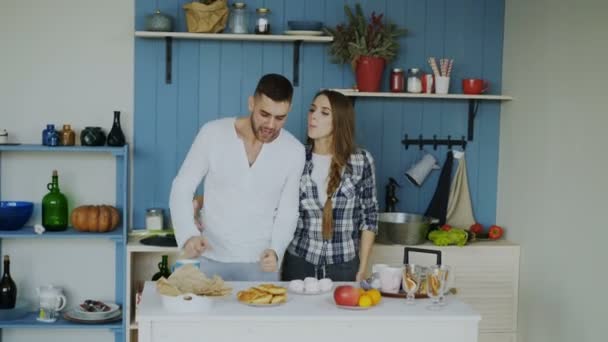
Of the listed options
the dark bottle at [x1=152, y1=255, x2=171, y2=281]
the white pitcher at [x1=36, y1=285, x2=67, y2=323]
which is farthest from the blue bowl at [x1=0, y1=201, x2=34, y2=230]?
the dark bottle at [x1=152, y1=255, x2=171, y2=281]

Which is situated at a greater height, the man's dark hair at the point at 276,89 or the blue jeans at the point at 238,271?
the man's dark hair at the point at 276,89

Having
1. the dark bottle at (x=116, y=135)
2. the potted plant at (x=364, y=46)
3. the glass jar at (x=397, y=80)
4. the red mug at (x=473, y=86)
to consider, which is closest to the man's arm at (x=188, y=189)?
the dark bottle at (x=116, y=135)

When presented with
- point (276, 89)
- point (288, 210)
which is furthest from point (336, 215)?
point (276, 89)

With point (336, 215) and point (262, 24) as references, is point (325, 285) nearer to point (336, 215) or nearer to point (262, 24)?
point (336, 215)

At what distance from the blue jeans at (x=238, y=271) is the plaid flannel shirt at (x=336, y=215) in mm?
344

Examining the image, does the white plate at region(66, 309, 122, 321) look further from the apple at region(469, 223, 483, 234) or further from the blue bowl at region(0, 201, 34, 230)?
the apple at region(469, 223, 483, 234)

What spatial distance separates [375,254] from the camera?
14.5ft

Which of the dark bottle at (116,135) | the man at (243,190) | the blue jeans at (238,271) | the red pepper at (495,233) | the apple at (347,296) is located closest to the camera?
the apple at (347,296)

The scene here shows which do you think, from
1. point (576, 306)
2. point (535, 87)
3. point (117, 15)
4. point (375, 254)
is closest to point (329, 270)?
point (375, 254)

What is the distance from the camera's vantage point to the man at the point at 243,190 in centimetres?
328

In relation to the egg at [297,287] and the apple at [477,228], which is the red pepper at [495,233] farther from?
the egg at [297,287]

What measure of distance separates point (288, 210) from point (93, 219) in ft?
4.67

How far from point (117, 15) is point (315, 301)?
2337 mm

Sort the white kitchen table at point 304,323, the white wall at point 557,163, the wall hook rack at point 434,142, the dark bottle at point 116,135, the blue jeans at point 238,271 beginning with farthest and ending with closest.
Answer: the wall hook rack at point 434,142
the dark bottle at point 116,135
the white wall at point 557,163
the blue jeans at point 238,271
the white kitchen table at point 304,323
